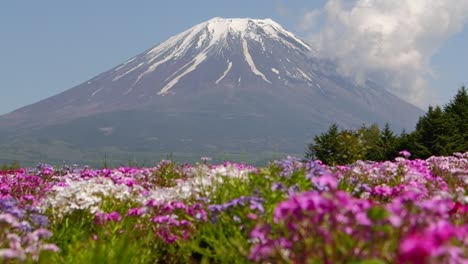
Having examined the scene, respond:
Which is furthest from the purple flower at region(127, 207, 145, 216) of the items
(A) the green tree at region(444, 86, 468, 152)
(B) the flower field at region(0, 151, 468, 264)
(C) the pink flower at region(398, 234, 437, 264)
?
(A) the green tree at region(444, 86, 468, 152)

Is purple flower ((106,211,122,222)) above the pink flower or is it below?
below

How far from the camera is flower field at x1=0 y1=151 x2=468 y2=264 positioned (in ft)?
13.1

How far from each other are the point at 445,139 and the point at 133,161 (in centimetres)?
4335

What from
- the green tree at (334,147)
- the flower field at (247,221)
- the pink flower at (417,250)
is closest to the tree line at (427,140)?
the green tree at (334,147)

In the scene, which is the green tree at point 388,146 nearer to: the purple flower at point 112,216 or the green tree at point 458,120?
the green tree at point 458,120

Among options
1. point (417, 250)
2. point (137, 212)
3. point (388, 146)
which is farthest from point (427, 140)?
point (417, 250)

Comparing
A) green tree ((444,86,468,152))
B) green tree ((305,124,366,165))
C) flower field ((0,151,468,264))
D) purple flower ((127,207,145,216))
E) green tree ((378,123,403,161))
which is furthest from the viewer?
green tree ((305,124,366,165))

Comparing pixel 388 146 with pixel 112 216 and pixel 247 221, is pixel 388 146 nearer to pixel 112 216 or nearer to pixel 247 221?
pixel 112 216

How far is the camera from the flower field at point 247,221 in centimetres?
401

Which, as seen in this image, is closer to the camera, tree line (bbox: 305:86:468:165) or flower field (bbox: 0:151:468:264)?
flower field (bbox: 0:151:468:264)

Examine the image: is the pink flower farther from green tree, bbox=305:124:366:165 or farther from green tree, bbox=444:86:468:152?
green tree, bbox=305:124:366:165

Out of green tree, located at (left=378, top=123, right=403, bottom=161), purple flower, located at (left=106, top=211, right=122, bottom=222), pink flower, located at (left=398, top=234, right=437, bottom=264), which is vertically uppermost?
pink flower, located at (left=398, top=234, right=437, bottom=264)

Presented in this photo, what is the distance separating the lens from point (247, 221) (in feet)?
24.4

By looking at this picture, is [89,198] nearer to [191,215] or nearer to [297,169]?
[191,215]
